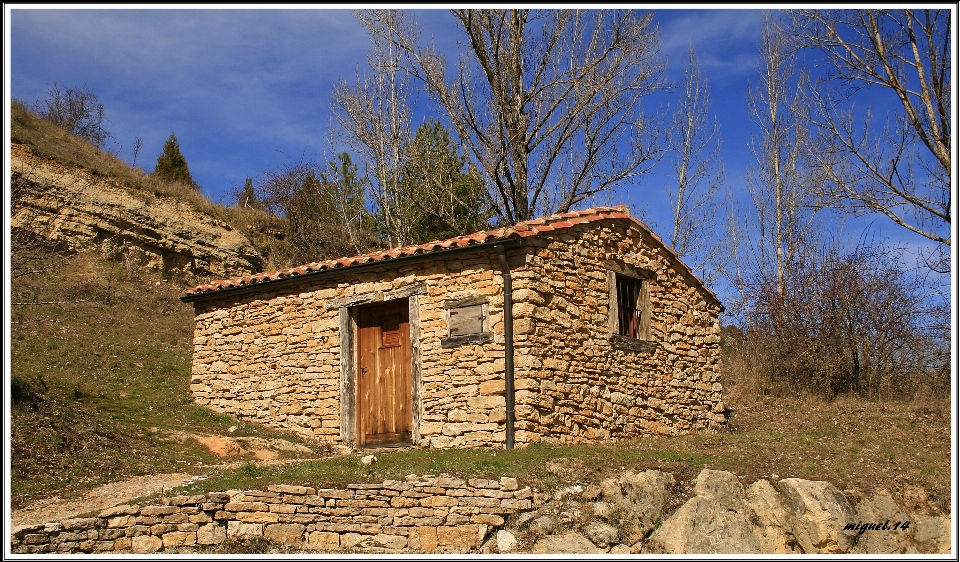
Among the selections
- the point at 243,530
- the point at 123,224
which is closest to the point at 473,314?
the point at 243,530

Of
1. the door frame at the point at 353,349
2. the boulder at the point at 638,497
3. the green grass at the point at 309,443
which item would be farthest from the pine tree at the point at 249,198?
the boulder at the point at 638,497

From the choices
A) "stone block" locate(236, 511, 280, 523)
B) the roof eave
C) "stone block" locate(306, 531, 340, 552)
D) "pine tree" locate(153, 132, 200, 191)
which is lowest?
"stone block" locate(306, 531, 340, 552)

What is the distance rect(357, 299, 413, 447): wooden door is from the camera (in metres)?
11.4

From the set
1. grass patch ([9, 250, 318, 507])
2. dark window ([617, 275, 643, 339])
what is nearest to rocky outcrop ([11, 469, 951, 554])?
grass patch ([9, 250, 318, 507])

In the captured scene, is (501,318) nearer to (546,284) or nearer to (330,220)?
(546,284)

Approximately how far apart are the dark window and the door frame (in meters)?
3.05

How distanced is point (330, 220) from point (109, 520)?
1856cm

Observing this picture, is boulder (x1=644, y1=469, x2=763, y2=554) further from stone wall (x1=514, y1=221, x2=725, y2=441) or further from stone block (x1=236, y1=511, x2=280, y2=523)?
stone block (x1=236, y1=511, x2=280, y2=523)

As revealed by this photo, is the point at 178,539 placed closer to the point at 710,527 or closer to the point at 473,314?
the point at 473,314

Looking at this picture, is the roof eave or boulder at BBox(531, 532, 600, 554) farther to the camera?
the roof eave

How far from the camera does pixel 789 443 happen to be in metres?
10.6

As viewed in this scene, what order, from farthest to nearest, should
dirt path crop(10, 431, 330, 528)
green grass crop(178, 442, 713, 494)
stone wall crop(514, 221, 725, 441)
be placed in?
stone wall crop(514, 221, 725, 441), green grass crop(178, 442, 713, 494), dirt path crop(10, 431, 330, 528)

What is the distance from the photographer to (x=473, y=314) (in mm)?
10578

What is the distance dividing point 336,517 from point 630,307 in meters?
5.96
